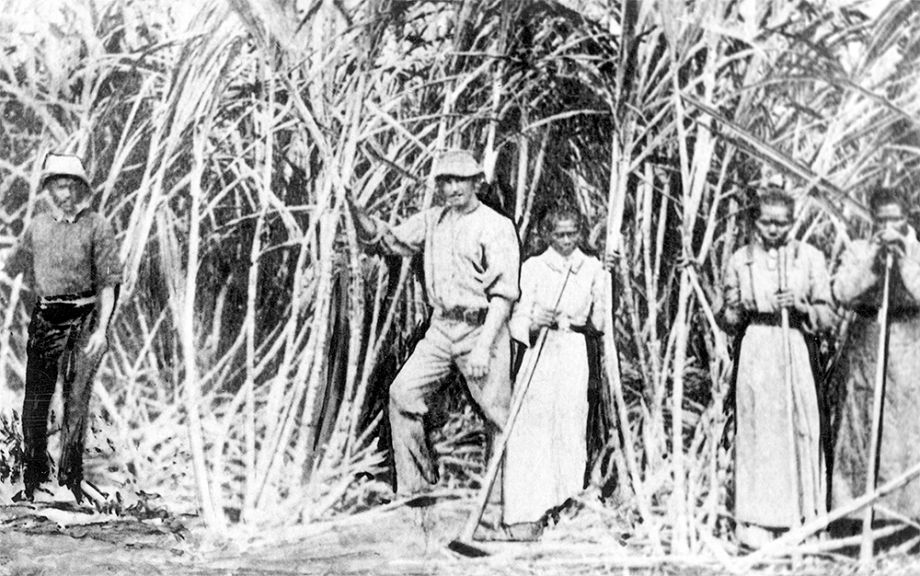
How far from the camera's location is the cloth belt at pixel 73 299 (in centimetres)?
395

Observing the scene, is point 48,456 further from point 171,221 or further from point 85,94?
point 85,94

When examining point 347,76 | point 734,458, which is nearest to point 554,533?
point 734,458

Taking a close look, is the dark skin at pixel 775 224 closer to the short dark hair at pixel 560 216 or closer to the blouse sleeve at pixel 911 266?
the blouse sleeve at pixel 911 266

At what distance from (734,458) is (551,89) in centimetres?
152

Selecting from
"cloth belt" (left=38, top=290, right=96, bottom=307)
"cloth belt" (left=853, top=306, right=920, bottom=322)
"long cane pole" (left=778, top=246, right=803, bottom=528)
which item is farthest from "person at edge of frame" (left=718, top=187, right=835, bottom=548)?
"cloth belt" (left=38, top=290, right=96, bottom=307)

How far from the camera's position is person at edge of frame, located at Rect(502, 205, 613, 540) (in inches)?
142

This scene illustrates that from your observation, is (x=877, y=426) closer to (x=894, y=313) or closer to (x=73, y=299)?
(x=894, y=313)

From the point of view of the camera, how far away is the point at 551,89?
3.69m

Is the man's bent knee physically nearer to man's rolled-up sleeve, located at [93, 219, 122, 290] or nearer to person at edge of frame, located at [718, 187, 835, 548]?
person at edge of frame, located at [718, 187, 835, 548]

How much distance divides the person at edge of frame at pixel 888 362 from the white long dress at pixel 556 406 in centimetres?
90

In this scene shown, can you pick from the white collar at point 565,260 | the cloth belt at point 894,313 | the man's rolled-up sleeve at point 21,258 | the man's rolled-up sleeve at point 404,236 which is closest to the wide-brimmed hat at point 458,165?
the man's rolled-up sleeve at point 404,236

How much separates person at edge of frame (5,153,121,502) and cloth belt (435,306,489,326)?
1380 millimetres

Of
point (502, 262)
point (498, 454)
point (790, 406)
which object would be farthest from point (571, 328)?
point (790, 406)

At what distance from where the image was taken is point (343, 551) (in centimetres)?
366
